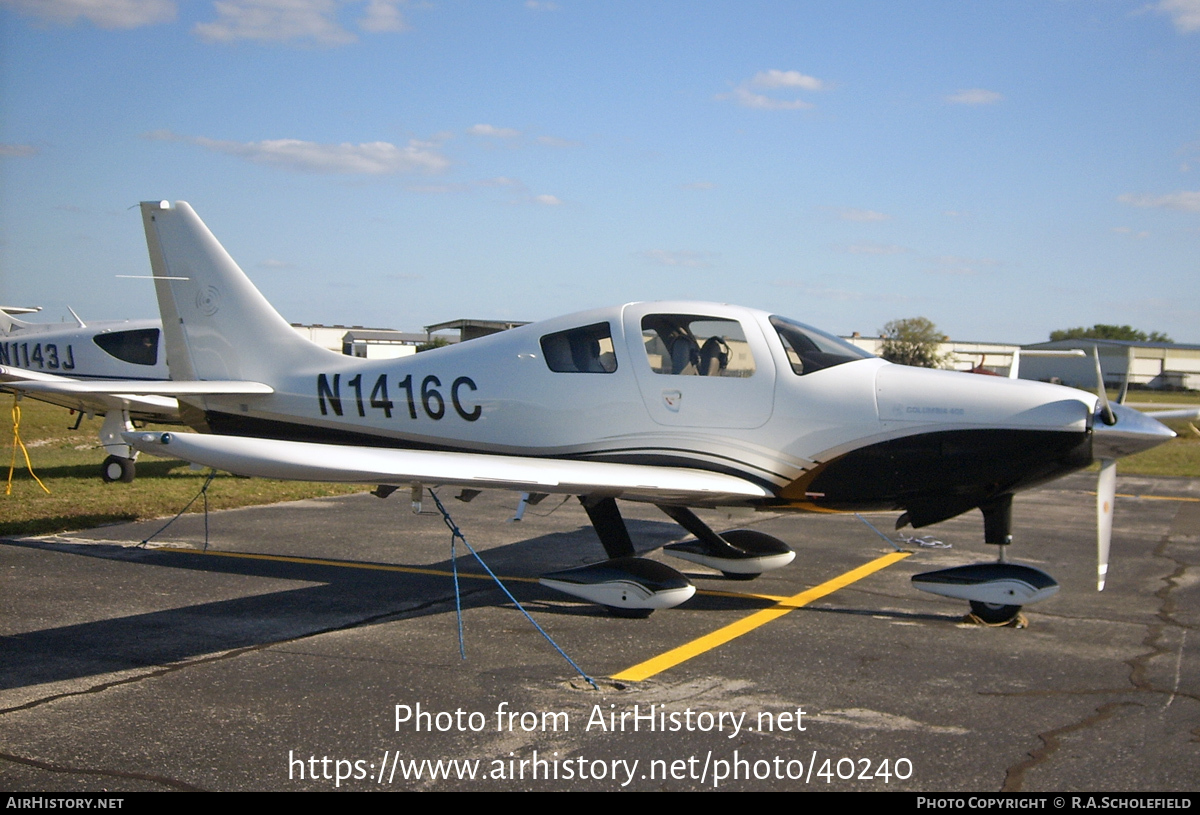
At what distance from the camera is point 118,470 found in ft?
49.7

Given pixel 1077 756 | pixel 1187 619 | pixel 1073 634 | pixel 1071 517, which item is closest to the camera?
pixel 1077 756

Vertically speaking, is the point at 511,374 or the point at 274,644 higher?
the point at 511,374

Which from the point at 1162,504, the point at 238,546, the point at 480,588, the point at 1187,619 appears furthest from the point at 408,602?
the point at 1162,504

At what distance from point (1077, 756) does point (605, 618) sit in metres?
3.61

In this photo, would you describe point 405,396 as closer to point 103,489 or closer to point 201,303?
point 201,303

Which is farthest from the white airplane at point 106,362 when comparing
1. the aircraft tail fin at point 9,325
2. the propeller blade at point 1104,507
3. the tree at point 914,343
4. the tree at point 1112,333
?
the tree at point 1112,333

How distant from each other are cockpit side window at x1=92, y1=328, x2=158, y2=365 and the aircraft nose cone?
52.7ft

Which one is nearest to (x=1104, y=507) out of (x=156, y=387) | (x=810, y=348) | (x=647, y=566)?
(x=810, y=348)

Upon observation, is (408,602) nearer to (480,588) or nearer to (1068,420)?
(480,588)

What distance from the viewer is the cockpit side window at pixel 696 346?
299 inches

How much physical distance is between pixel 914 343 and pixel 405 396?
48.1 metres

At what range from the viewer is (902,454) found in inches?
279

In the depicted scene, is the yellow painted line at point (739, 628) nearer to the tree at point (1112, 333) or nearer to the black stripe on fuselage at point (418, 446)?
the black stripe on fuselage at point (418, 446)

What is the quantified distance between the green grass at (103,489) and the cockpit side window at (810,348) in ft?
8.69
